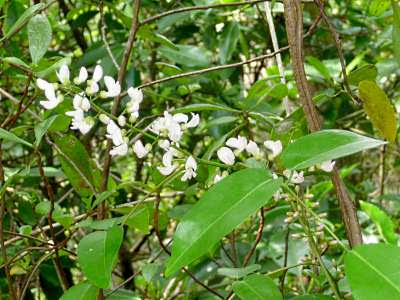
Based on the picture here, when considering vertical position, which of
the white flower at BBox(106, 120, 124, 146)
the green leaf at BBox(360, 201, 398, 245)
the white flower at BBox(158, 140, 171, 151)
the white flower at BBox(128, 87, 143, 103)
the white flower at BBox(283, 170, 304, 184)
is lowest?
the green leaf at BBox(360, 201, 398, 245)

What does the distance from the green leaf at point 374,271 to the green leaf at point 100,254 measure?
0.84ft

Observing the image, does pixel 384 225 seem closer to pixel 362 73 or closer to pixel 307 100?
pixel 362 73

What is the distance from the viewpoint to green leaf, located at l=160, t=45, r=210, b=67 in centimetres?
146

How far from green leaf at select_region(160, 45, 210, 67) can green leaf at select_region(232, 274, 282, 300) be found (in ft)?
2.64

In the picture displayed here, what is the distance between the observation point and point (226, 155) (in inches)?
28.1

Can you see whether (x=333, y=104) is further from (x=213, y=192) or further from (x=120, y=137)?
(x=213, y=192)

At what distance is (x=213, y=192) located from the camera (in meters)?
0.56

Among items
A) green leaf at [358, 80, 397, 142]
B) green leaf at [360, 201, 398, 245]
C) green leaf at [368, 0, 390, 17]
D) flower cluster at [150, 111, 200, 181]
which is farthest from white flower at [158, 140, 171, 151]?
green leaf at [368, 0, 390, 17]

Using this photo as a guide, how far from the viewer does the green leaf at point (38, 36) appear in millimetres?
853

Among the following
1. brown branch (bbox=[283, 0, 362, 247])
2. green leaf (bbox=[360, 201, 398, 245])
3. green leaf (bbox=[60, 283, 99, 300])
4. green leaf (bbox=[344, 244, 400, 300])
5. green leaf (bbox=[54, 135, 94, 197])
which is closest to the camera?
green leaf (bbox=[344, 244, 400, 300])

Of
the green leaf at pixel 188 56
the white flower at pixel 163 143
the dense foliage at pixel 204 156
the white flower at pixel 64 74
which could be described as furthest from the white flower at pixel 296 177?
the green leaf at pixel 188 56

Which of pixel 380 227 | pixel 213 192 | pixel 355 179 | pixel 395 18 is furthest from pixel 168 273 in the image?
pixel 355 179

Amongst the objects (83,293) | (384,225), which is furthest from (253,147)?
(384,225)

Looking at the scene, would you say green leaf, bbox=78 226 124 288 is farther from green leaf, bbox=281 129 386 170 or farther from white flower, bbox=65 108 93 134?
green leaf, bbox=281 129 386 170
